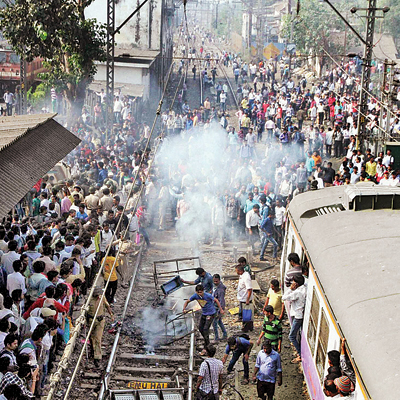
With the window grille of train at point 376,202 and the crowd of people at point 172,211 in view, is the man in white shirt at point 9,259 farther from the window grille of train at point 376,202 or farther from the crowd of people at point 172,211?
the window grille of train at point 376,202

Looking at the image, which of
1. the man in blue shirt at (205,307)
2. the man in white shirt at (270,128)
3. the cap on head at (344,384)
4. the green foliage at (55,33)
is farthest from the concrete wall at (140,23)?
the cap on head at (344,384)

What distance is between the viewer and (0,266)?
414 inches

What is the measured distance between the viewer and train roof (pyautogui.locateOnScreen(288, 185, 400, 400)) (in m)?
5.91

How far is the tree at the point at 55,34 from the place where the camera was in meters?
24.4

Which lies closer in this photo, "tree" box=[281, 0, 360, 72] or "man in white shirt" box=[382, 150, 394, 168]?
"man in white shirt" box=[382, 150, 394, 168]

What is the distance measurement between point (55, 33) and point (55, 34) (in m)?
0.04

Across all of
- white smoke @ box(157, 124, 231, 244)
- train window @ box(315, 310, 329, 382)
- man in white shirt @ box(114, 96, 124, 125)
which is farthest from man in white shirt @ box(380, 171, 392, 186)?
man in white shirt @ box(114, 96, 124, 125)

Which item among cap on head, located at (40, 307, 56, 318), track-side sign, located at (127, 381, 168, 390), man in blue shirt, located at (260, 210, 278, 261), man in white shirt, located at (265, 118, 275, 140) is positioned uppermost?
cap on head, located at (40, 307, 56, 318)

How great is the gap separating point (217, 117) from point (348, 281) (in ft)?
82.7

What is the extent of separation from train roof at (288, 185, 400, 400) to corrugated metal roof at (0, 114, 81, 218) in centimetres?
398

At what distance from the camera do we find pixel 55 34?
982 inches

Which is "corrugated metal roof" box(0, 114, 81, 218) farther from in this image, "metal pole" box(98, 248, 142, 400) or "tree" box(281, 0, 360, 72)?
"tree" box(281, 0, 360, 72)

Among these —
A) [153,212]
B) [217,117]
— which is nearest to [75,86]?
[217,117]

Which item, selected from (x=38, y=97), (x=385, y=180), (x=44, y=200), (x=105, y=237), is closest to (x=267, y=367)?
(x=105, y=237)
